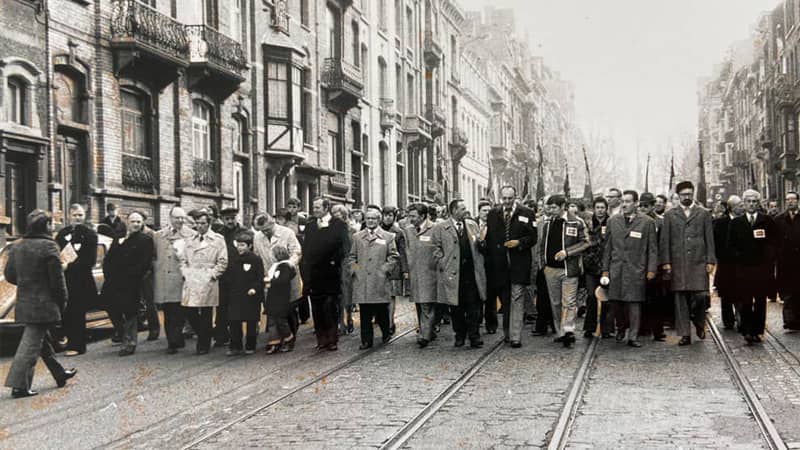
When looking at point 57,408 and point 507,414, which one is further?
point 57,408

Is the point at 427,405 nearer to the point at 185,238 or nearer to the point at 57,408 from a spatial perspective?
the point at 57,408

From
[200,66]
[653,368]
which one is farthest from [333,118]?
[653,368]

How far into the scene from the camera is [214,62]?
2233cm

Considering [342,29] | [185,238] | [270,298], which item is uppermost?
[342,29]

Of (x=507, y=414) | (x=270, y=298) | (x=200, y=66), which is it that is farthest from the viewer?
(x=200, y=66)

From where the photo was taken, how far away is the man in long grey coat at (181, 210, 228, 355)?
1245 centimetres

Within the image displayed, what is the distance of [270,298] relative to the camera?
12320 millimetres

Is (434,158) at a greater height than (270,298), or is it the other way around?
(434,158)

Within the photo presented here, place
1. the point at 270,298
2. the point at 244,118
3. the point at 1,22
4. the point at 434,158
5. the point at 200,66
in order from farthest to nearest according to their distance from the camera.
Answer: the point at 434,158, the point at 244,118, the point at 200,66, the point at 1,22, the point at 270,298

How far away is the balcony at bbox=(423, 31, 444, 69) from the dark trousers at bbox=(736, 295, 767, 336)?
34.9 meters

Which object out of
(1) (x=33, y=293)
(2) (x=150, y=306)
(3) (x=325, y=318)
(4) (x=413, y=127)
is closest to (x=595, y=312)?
(3) (x=325, y=318)

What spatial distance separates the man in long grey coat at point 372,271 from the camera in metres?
12.7

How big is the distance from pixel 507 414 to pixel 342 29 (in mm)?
A: 27642

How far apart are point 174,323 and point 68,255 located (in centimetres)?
168
